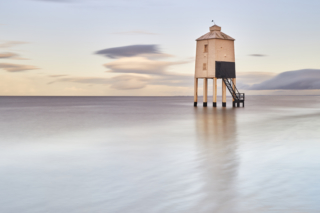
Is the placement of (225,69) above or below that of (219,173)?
above

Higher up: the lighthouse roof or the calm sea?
the lighthouse roof

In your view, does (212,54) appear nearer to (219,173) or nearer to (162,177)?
(219,173)

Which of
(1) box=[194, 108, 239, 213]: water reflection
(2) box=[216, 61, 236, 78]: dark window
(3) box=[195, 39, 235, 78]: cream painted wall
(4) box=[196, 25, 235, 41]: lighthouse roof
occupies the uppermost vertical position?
(4) box=[196, 25, 235, 41]: lighthouse roof

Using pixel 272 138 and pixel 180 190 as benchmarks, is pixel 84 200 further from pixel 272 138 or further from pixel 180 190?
pixel 272 138

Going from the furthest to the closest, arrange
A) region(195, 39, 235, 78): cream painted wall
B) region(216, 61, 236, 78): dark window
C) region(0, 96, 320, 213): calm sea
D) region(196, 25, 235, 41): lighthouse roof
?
region(216, 61, 236, 78): dark window → region(196, 25, 235, 41): lighthouse roof → region(195, 39, 235, 78): cream painted wall → region(0, 96, 320, 213): calm sea

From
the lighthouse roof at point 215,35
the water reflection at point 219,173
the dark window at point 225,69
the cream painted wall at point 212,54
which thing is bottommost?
the water reflection at point 219,173

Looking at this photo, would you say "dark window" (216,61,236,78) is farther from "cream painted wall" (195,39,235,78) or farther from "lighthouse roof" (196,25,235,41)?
"lighthouse roof" (196,25,235,41)

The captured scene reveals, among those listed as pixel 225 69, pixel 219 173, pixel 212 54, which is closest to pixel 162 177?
pixel 219 173

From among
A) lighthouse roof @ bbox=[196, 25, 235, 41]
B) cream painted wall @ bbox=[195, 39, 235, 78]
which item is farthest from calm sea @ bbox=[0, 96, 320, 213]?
lighthouse roof @ bbox=[196, 25, 235, 41]

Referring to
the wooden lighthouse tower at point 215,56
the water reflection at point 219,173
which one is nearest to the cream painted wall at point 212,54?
the wooden lighthouse tower at point 215,56

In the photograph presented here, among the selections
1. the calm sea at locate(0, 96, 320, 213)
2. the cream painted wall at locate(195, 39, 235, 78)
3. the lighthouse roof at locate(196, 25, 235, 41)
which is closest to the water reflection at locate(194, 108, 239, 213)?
the calm sea at locate(0, 96, 320, 213)

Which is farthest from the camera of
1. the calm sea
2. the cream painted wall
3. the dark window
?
the dark window

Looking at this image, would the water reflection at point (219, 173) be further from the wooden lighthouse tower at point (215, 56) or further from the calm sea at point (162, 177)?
the wooden lighthouse tower at point (215, 56)

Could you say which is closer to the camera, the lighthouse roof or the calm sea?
the calm sea
